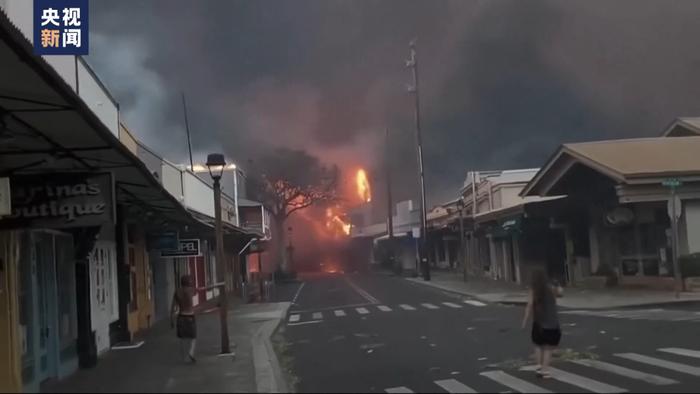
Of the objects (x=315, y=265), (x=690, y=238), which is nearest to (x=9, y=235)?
(x=690, y=238)

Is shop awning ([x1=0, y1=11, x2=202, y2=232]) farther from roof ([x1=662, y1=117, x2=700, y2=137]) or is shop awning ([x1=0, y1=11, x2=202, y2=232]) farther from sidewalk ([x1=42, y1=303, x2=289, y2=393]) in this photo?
roof ([x1=662, y1=117, x2=700, y2=137])

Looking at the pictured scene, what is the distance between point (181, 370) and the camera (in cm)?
1355

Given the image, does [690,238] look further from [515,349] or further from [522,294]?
[515,349]

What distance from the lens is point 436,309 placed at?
27.9m

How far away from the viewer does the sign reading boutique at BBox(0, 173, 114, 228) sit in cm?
1090

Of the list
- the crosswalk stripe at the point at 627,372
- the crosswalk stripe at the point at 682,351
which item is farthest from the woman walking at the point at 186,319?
the crosswalk stripe at the point at 682,351

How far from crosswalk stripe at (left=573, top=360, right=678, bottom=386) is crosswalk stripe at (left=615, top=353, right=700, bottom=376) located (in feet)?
1.99

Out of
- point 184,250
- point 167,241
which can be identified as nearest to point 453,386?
point 167,241

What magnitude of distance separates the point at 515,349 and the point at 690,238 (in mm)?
15848

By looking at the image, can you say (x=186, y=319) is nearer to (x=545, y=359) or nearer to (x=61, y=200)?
(x=61, y=200)

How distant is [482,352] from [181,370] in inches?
219

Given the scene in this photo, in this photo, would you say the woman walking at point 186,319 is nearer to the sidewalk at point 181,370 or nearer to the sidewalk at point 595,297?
the sidewalk at point 181,370

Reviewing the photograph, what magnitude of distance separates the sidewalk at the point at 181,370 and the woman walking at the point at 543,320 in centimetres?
374

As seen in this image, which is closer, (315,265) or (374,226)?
(315,265)
